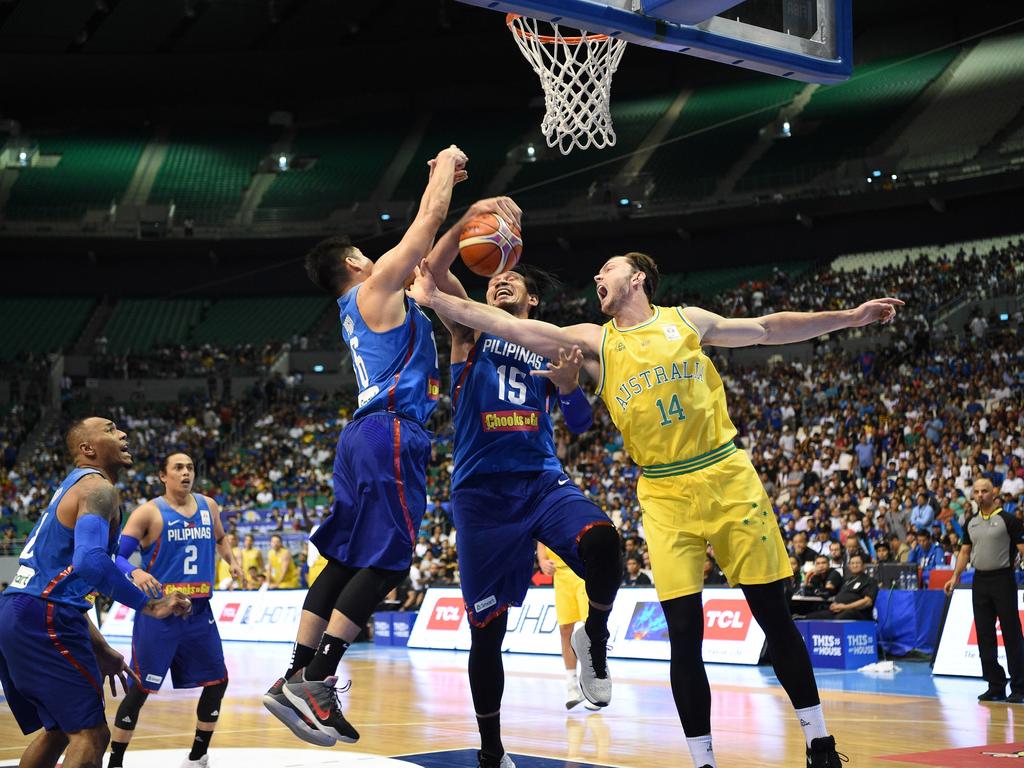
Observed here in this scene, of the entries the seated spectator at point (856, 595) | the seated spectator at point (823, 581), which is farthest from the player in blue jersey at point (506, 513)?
the seated spectator at point (823, 581)

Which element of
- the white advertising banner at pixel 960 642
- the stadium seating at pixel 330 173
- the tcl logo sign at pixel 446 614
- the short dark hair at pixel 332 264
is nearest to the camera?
the short dark hair at pixel 332 264

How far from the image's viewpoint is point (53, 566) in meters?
5.78

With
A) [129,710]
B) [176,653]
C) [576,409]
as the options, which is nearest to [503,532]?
[576,409]

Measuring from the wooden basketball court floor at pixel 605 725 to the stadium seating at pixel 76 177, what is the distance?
2992 cm

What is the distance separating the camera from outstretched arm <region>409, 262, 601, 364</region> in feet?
19.7

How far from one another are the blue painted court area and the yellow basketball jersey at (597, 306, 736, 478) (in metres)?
2.63

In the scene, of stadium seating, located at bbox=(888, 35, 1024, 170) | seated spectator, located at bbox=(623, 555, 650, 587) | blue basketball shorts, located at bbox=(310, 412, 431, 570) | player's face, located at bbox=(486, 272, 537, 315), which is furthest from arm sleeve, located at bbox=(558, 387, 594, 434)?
stadium seating, located at bbox=(888, 35, 1024, 170)

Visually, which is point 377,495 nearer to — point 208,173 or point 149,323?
point 149,323

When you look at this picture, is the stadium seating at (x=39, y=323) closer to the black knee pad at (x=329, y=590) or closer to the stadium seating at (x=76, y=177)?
the stadium seating at (x=76, y=177)

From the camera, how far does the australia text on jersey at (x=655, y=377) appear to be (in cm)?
583

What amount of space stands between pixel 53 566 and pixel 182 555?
2.77 metres

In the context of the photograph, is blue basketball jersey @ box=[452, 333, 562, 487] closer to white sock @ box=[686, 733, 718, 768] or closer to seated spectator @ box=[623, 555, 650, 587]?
white sock @ box=[686, 733, 718, 768]

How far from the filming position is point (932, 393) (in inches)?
920

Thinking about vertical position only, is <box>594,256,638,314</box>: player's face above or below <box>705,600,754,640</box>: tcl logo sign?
above
